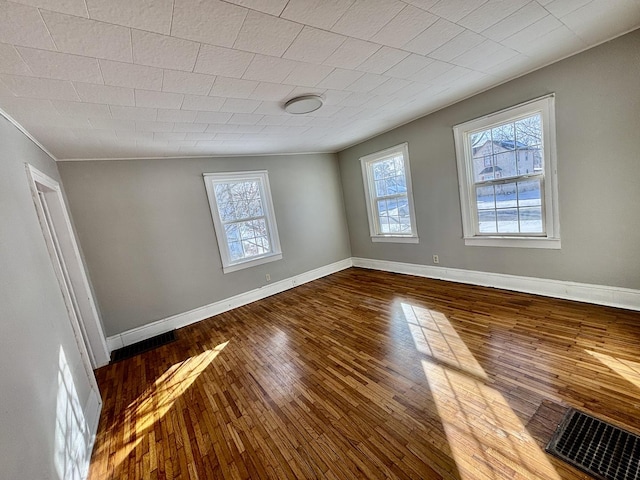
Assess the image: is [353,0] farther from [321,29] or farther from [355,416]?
[355,416]

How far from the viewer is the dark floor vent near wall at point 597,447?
1287 millimetres

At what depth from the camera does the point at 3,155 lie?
1718 millimetres

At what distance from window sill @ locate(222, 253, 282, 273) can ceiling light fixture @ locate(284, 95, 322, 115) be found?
2.64 m

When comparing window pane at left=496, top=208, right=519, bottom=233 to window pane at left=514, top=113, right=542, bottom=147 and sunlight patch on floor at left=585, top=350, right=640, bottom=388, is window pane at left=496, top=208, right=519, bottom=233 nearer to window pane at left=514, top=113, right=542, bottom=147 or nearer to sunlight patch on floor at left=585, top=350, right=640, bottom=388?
window pane at left=514, top=113, right=542, bottom=147

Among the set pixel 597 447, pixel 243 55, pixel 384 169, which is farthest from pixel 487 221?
pixel 243 55

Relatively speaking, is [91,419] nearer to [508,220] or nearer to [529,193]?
[508,220]

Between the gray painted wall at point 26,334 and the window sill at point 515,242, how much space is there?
4.37m

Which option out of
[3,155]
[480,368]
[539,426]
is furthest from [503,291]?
[3,155]

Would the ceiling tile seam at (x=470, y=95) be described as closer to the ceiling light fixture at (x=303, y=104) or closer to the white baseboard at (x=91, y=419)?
the ceiling light fixture at (x=303, y=104)

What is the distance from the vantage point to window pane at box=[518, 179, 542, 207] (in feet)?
9.96

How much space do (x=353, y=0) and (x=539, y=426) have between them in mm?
2651

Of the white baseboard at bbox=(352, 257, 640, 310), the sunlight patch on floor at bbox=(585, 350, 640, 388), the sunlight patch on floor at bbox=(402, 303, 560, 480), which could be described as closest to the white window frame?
the white baseboard at bbox=(352, 257, 640, 310)

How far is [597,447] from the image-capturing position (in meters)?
1.40

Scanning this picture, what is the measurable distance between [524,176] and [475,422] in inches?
110
